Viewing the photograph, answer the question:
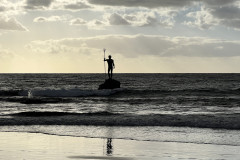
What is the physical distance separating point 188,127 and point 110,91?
66.8 feet

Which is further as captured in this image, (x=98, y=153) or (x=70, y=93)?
(x=70, y=93)

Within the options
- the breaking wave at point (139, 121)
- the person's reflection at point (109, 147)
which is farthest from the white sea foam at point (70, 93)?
the person's reflection at point (109, 147)

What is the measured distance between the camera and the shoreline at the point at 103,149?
→ 9.88 m

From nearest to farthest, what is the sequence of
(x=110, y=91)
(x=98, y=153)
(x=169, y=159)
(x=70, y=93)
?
1. (x=169, y=159)
2. (x=98, y=153)
3. (x=110, y=91)
4. (x=70, y=93)

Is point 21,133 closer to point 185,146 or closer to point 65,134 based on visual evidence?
point 65,134

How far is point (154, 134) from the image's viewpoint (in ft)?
43.5

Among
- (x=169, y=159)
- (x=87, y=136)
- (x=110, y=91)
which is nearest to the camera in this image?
(x=169, y=159)

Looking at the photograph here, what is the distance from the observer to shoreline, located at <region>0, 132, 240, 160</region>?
32.4 ft

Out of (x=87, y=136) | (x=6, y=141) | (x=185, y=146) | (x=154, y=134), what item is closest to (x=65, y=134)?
(x=87, y=136)

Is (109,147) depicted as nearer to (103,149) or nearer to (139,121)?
(103,149)

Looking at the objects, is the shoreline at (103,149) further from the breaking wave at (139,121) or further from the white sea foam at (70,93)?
the white sea foam at (70,93)

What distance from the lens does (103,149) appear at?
35.7 feet

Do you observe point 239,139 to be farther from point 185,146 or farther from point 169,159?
point 169,159

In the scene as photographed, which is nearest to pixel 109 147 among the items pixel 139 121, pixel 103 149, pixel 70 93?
pixel 103 149
